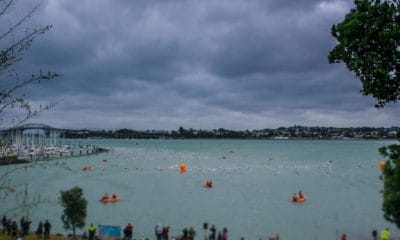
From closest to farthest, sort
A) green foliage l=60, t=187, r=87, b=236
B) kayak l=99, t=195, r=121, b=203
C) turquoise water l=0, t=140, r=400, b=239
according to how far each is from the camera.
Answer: green foliage l=60, t=187, r=87, b=236
turquoise water l=0, t=140, r=400, b=239
kayak l=99, t=195, r=121, b=203

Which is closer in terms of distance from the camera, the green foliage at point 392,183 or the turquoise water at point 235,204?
the green foliage at point 392,183

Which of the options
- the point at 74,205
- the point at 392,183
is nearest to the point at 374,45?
the point at 392,183

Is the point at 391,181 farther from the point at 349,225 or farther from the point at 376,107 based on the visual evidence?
the point at 349,225

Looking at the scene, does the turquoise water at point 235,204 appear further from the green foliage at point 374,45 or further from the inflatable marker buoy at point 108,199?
the green foliage at point 374,45

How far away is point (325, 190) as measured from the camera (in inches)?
3009

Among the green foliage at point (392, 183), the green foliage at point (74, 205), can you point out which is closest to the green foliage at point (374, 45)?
the green foliage at point (392, 183)

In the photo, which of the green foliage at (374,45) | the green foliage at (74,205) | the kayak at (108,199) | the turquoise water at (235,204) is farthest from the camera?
the kayak at (108,199)

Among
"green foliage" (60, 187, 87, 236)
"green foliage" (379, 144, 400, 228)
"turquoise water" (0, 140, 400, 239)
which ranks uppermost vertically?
"green foliage" (379, 144, 400, 228)

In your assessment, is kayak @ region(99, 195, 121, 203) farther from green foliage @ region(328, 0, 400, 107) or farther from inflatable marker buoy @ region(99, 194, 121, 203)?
green foliage @ region(328, 0, 400, 107)

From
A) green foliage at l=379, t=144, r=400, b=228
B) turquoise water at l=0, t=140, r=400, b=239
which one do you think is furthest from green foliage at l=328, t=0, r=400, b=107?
turquoise water at l=0, t=140, r=400, b=239

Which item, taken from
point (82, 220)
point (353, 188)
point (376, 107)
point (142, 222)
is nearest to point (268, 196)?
point (353, 188)

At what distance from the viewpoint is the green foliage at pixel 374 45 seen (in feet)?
46.6

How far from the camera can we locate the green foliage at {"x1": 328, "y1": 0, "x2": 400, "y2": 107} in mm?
14211

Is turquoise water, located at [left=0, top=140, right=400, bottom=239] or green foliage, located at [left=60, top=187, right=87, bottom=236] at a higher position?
green foliage, located at [left=60, top=187, right=87, bottom=236]
